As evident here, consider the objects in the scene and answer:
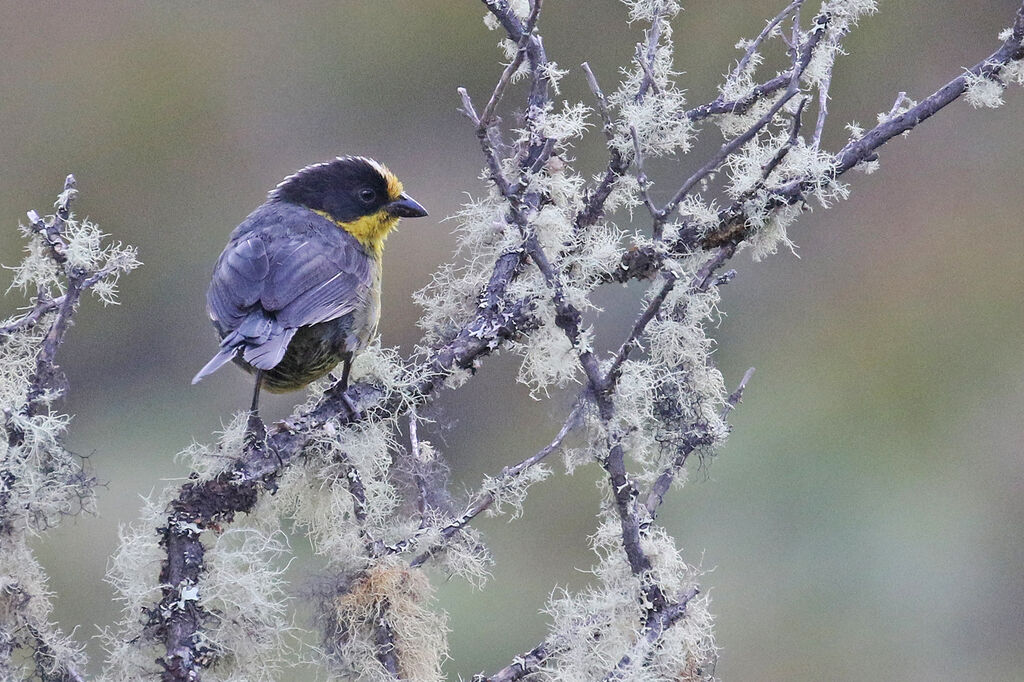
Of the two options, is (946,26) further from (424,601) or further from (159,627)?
(159,627)

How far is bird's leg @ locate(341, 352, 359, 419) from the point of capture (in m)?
1.76

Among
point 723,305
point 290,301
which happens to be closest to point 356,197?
point 290,301

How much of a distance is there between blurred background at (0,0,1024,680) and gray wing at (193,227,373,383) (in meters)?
1.35

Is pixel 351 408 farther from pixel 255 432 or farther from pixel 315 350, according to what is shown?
pixel 315 350

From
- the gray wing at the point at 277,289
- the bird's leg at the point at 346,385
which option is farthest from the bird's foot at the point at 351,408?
the gray wing at the point at 277,289

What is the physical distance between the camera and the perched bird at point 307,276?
1963mm

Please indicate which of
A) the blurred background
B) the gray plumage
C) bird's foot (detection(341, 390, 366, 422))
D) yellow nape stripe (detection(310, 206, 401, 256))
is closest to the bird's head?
yellow nape stripe (detection(310, 206, 401, 256))

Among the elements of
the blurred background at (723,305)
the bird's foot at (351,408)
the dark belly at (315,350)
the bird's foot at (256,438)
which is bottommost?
the bird's foot at (256,438)

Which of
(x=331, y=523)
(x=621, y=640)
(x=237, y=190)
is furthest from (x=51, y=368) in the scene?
(x=237, y=190)

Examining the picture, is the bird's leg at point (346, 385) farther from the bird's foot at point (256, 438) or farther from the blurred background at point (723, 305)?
the blurred background at point (723, 305)

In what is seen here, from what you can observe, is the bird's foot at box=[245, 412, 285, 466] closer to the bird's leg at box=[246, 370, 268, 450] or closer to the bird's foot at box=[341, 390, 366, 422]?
the bird's leg at box=[246, 370, 268, 450]

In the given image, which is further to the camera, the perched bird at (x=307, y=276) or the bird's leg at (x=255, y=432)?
the perched bird at (x=307, y=276)

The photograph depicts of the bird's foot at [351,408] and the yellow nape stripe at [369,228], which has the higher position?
the yellow nape stripe at [369,228]

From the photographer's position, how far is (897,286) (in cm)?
403
